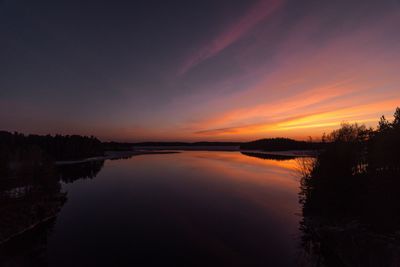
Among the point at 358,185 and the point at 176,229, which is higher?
the point at 358,185

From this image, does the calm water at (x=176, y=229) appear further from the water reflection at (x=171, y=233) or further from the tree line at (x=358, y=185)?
the tree line at (x=358, y=185)

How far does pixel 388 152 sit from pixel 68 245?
33.4 metres

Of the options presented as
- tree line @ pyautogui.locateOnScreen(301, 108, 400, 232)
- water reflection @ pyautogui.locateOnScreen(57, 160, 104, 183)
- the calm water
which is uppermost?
tree line @ pyautogui.locateOnScreen(301, 108, 400, 232)

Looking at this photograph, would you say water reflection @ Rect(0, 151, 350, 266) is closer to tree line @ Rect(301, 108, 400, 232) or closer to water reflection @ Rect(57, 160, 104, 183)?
tree line @ Rect(301, 108, 400, 232)

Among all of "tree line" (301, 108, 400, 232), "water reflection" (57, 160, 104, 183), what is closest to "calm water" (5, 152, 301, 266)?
"tree line" (301, 108, 400, 232)

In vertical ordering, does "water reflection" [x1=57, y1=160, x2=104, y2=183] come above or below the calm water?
above

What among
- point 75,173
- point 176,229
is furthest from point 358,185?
point 75,173

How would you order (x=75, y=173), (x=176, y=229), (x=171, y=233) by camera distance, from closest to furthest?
(x=171, y=233), (x=176, y=229), (x=75, y=173)

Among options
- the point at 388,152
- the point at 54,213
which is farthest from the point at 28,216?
the point at 388,152

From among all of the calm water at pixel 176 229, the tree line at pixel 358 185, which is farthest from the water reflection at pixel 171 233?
the tree line at pixel 358 185

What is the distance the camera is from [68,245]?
20.3m

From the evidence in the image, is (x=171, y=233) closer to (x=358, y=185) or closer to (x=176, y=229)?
(x=176, y=229)

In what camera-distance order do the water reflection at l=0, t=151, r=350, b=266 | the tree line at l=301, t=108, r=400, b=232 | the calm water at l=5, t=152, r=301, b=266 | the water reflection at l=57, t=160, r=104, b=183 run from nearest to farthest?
the water reflection at l=0, t=151, r=350, b=266
the calm water at l=5, t=152, r=301, b=266
the tree line at l=301, t=108, r=400, b=232
the water reflection at l=57, t=160, r=104, b=183

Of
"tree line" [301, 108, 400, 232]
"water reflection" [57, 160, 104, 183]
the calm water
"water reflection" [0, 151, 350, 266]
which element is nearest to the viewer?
"water reflection" [0, 151, 350, 266]
